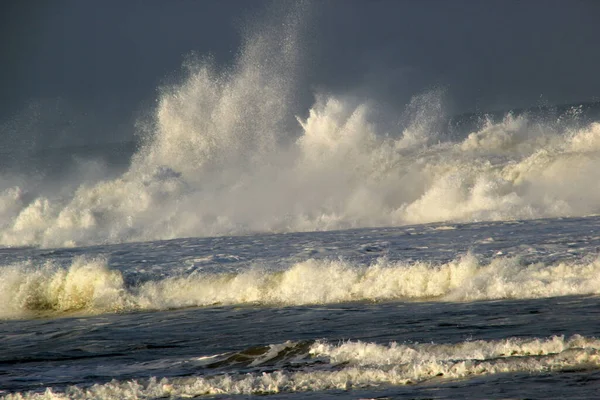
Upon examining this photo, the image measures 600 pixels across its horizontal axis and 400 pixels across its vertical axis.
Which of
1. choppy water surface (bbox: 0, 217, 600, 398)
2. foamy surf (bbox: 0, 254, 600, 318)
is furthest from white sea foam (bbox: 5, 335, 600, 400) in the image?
foamy surf (bbox: 0, 254, 600, 318)

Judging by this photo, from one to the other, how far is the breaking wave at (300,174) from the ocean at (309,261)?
0.09 meters

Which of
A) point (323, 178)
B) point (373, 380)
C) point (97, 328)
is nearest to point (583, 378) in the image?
point (373, 380)

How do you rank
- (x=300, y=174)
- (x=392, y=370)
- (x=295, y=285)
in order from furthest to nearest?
(x=300, y=174) → (x=295, y=285) → (x=392, y=370)

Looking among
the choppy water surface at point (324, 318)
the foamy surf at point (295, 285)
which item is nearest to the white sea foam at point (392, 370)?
the choppy water surface at point (324, 318)

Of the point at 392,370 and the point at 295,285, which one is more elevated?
the point at 295,285

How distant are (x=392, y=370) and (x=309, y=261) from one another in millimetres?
7511

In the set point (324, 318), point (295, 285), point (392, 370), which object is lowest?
point (392, 370)

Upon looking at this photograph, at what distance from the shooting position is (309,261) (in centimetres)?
1661

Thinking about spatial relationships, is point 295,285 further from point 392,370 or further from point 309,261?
point 392,370

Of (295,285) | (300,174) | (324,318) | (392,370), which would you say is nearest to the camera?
(392,370)

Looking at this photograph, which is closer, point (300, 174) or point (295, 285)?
point (295, 285)

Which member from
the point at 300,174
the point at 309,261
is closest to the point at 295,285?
the point at 309,261

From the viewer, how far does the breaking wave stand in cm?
2598

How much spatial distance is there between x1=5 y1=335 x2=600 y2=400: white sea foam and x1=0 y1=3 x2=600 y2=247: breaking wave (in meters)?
13.9
